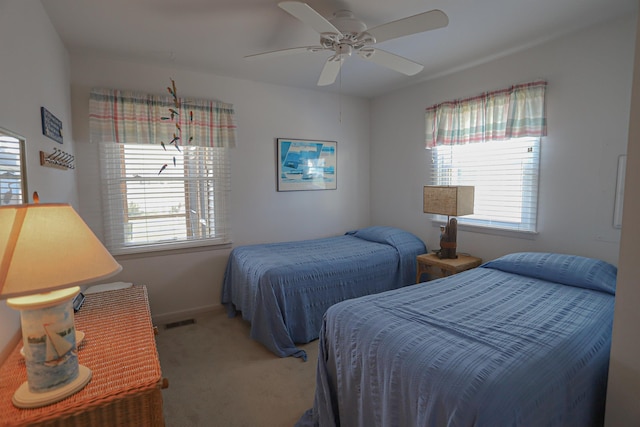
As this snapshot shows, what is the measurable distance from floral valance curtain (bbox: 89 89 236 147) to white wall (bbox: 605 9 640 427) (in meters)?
3.03

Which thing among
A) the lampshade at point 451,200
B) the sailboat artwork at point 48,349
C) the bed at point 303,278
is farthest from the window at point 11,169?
the lampshade at point 451,200

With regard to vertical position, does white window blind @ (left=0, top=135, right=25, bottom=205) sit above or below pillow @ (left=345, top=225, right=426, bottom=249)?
above

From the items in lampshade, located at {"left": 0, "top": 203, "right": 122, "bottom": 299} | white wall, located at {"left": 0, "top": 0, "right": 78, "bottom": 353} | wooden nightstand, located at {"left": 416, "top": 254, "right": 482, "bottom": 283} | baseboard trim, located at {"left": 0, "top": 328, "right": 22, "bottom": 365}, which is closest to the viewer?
lampshade, located at {"left": 0, "top": 203, "right": 122, "bottom": 299}

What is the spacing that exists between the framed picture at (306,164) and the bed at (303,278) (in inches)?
28.1

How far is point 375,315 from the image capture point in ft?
5.49


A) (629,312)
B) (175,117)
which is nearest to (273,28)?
(175,117)

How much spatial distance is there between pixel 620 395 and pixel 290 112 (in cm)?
347

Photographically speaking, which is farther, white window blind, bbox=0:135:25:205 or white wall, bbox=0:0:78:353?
white wall, bbox=0:0:78:353

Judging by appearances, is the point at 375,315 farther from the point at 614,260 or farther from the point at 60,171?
the point at 60,171

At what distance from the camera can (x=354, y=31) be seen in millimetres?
2033

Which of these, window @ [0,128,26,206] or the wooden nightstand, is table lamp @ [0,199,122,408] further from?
the wooden nightstand

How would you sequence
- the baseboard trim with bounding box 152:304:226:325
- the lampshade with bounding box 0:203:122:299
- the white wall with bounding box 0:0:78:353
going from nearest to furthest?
the lampshade with bounding box 0:203:122:299
the white wall with bounding box 0:0:78:353
the baseboard trim with bounding box 152:304:226:325

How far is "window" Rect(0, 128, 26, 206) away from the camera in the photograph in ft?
4.19

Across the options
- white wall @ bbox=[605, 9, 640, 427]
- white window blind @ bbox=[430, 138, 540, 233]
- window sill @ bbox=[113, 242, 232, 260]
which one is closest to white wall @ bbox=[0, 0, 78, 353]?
window sill @ bbox=[113, 242, 232, 260]
